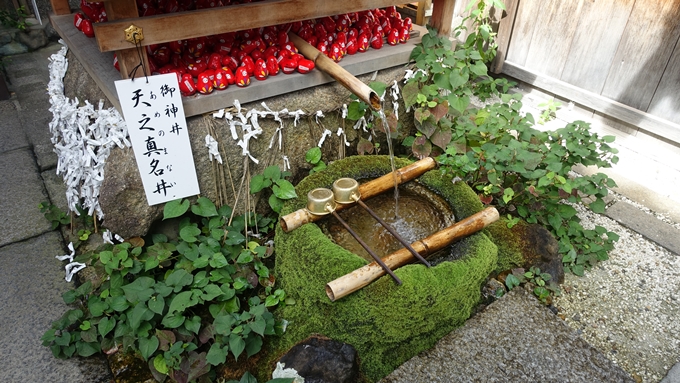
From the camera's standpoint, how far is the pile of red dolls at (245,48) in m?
3.02

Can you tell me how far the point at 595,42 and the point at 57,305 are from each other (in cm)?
558

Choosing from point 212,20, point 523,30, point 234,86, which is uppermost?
point 212,20

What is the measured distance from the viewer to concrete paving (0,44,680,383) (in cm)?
241

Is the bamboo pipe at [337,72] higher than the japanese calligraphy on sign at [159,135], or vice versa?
the bamboo pipe at [337,72]

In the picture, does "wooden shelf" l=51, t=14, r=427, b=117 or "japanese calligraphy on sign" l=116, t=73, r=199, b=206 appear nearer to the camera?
"japanese calligraphy on sign" l=116, t=73, r=199, b=206

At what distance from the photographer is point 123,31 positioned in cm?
247

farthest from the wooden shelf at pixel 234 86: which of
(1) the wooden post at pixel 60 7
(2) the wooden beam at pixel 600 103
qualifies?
(2) the wooden beam at pixel 600 103

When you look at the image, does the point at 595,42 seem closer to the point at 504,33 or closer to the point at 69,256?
the point at 504,33

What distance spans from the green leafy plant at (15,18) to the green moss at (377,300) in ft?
21.0

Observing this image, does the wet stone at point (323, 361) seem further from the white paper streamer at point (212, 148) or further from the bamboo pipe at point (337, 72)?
the bamboo pipe at point (337, 72)

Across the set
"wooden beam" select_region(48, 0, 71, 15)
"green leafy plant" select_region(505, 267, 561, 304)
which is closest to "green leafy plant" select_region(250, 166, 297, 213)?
"green leafy plant" select_region(505, 267, 561, 304)

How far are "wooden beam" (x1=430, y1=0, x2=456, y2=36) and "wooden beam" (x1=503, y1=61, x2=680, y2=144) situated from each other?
218 cm

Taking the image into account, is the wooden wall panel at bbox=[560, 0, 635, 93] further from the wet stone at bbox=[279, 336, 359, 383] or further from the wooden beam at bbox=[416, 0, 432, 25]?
the wet stone at bbox=[279, 336, 359, 383]

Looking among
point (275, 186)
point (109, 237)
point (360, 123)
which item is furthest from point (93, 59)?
point (360, 123)
